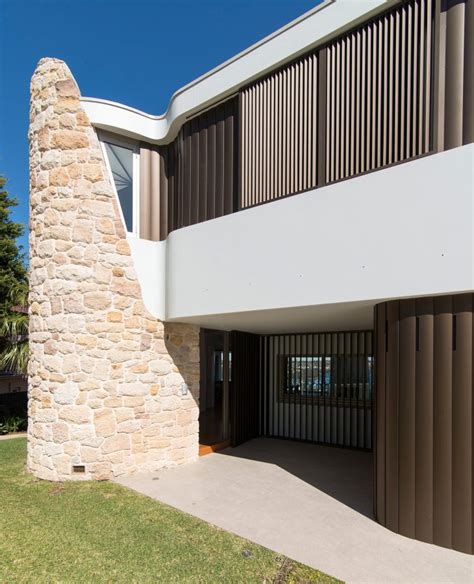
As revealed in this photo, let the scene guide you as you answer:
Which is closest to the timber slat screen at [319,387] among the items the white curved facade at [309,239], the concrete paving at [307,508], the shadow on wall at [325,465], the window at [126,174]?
the shadow on wall at [325,465]

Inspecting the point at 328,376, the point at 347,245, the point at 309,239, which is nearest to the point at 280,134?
the point at 309,239

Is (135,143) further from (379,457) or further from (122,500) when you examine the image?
(379,457)

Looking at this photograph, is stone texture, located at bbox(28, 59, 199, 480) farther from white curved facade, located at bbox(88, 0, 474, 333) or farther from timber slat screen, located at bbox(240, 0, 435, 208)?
timber slat screen, located at bbox(240, 0, 435, 208)

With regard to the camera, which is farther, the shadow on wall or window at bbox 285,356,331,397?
window at bbox 285,356,331,397

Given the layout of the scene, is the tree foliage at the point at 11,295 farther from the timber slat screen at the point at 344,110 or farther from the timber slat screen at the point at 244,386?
the timber slat screen at the point at 344,110

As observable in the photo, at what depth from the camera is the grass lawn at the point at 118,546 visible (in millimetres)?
3891

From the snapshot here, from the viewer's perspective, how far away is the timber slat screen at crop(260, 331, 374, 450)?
9.56 metres

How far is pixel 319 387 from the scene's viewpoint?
1030 cm

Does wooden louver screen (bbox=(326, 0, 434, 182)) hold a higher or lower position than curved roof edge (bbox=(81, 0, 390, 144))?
lower

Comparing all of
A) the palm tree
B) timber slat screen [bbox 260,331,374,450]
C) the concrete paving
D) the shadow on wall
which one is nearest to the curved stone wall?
the concrete paving

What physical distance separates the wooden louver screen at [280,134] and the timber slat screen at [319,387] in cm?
518

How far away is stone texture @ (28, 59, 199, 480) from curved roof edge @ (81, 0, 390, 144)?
0.70m

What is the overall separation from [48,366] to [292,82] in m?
6.56

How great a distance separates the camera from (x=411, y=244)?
14.9ft
